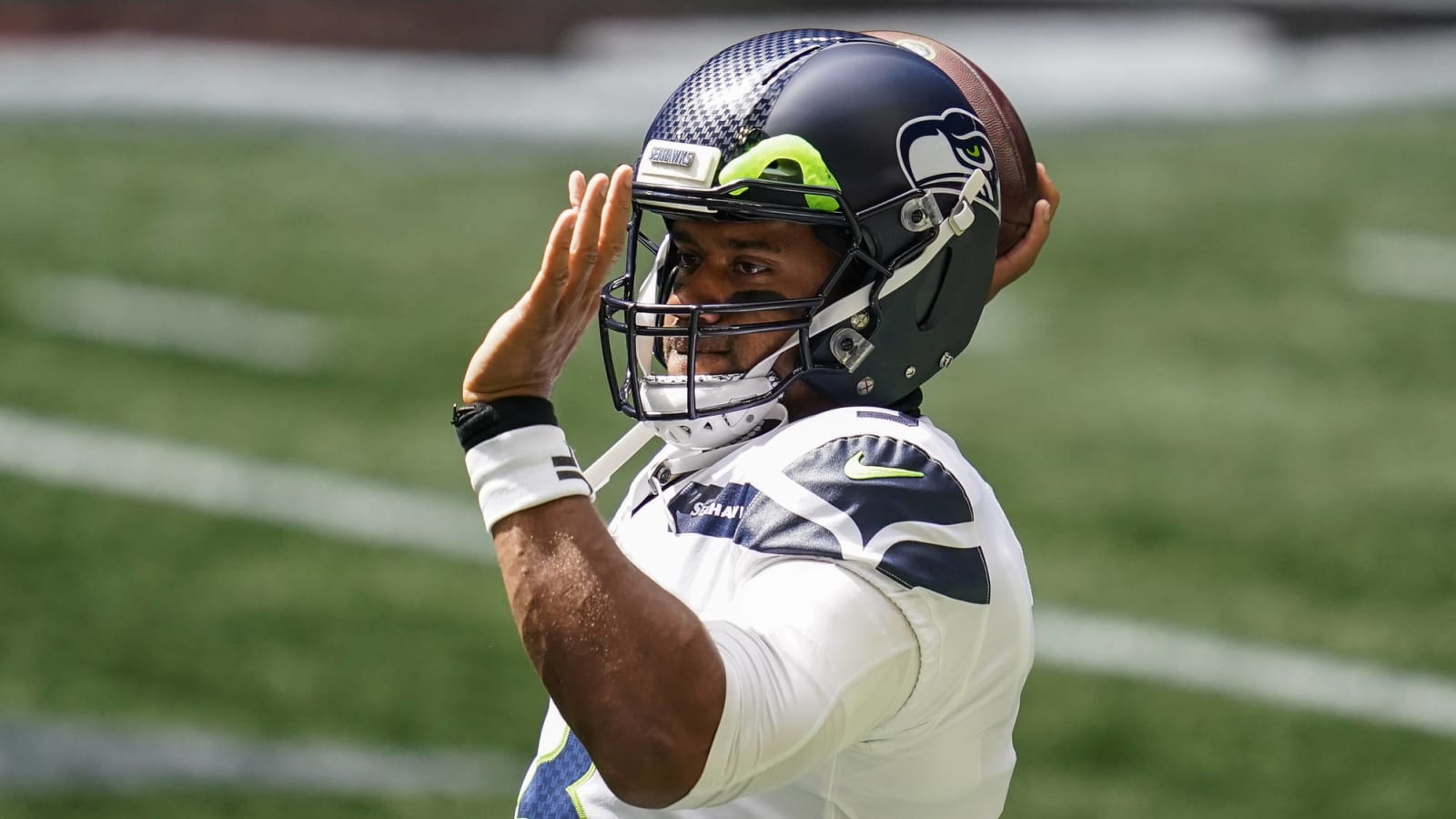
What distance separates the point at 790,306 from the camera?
95.6 inches

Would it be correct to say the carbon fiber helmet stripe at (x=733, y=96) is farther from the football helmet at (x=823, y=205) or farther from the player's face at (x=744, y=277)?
Answer: the player's face at (x=744, y=277)

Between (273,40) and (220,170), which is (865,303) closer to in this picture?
(220,170)

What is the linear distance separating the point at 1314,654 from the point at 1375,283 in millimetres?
3993

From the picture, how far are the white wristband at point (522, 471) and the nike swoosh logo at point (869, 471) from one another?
30cm

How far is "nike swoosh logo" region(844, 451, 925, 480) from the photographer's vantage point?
7.25 feet

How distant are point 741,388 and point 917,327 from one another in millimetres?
284

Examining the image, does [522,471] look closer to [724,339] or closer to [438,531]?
[724,339]

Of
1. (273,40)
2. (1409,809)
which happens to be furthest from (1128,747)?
(273,40)

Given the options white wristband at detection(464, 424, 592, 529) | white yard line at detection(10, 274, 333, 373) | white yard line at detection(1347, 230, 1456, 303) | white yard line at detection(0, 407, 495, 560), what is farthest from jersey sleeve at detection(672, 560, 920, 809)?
white yard line at detection(1347, 230, 1456, 303)

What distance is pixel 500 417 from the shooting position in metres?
2.19

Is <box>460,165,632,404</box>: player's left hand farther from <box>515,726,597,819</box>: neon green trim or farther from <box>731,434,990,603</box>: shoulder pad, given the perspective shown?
<box>515,726,597,819</box>: neon green trim

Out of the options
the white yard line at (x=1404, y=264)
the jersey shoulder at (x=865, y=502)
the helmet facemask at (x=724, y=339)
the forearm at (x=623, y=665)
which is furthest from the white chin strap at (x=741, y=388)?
the white yard line at (x=1404, y=264)

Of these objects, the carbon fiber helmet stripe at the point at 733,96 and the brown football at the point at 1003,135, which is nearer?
the carbon fiber helmet stripe at the point at 733,96

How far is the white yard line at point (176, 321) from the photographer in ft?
30.1
